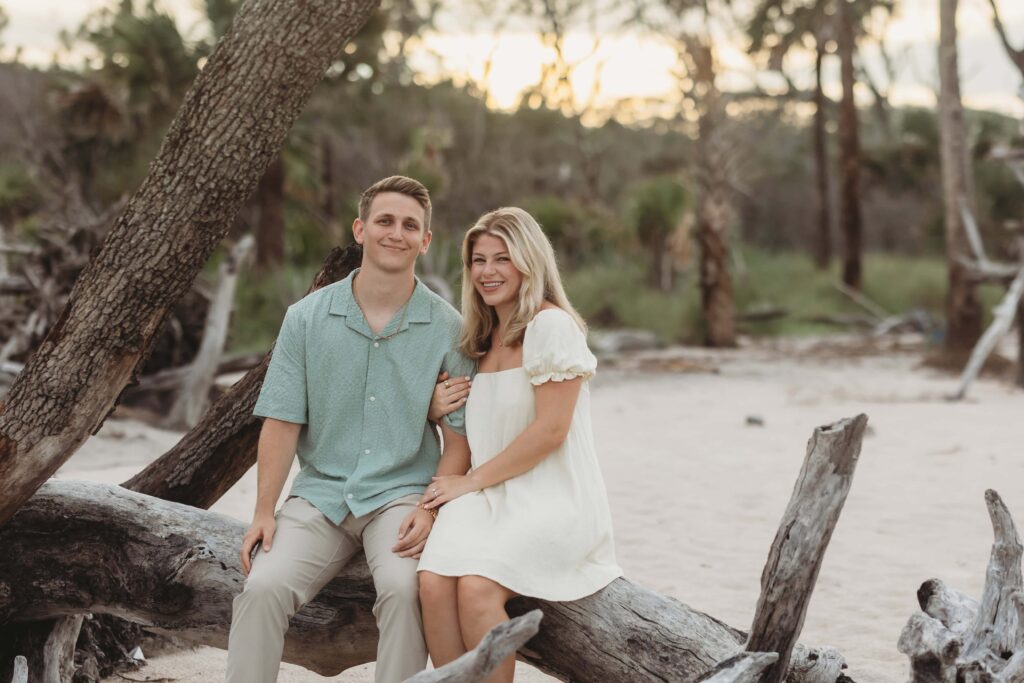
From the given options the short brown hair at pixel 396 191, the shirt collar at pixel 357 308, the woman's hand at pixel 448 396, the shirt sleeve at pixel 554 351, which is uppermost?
the short brown hair at pixel 396 191

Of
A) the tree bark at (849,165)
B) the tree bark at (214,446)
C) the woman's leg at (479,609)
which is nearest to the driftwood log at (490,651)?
the woman's leg at (479,609)

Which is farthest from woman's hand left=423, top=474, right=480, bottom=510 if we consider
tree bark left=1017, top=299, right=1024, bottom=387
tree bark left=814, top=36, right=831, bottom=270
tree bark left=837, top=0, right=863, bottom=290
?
tree bark left=814, top=36, right=831, bottom=270

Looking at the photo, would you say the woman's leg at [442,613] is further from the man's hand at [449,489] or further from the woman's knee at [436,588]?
the man's hand at [449,489]

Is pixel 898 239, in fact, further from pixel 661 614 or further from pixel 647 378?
pixel 661 614

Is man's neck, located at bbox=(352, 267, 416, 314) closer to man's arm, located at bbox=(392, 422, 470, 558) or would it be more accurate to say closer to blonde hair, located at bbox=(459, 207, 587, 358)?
blonde hair, located at bbox=(459, 207, 587, 358)

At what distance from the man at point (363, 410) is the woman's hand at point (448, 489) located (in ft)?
0.14

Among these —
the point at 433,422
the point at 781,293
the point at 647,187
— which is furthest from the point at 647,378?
the point at 433,422

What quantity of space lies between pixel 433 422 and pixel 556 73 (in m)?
23.3

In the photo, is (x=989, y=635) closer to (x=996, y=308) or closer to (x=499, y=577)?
(x=499, y=577)

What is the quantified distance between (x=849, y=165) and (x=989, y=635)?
17213mm

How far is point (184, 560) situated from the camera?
3.16m

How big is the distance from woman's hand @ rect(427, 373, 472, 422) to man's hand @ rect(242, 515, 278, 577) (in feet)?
1.78

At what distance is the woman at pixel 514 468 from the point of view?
2803mm

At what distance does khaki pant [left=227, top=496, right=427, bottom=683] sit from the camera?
2.80 metres
